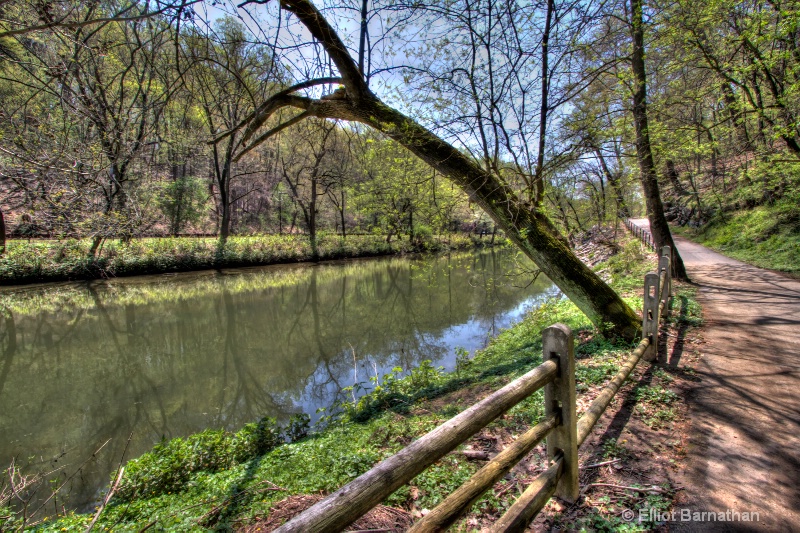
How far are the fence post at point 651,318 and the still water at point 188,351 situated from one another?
6.10ft

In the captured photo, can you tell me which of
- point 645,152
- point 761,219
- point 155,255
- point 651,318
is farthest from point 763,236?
point 155,255

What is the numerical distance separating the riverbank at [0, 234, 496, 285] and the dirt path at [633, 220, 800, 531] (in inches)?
282

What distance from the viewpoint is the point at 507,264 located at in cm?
2666

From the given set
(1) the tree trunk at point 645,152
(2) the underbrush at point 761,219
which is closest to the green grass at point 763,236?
(2) the underbrush at point 761,219

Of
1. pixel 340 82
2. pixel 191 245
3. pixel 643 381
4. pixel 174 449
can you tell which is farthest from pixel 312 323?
pixel 191 245

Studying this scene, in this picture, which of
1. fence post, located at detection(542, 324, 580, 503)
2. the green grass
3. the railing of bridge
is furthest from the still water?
the green grass

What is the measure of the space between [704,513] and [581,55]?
20.5 feet

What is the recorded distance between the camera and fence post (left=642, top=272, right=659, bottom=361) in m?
4.52

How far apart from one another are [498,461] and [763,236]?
17.3 m

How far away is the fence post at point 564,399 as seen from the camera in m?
2.21

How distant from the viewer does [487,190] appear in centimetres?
569

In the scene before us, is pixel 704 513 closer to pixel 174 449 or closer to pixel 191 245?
pixel 174 449

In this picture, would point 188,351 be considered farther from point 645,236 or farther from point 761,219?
point 761,219

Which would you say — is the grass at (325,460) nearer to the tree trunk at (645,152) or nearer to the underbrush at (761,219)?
the tree trunk at (645,152)
